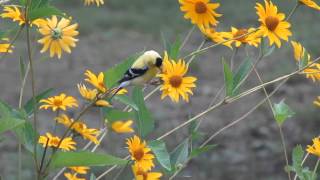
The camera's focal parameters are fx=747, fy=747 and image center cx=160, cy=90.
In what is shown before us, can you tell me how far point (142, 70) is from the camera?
122 cm

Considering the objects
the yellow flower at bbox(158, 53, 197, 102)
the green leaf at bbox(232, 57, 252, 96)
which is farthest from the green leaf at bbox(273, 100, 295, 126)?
the yellow flower at bbox(158, 53, 197, 102)

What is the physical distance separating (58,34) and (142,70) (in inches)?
10.7

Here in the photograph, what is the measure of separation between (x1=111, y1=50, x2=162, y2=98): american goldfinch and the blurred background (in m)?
1.77

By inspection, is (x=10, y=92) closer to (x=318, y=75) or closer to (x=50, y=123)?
(x=50, y=123)

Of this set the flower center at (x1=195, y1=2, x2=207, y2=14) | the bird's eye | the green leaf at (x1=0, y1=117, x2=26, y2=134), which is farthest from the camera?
the flower center at (x1=195, y1=2, x2=207, y2=14)

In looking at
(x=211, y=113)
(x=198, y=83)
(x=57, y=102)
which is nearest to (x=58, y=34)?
(x=57, y=102)

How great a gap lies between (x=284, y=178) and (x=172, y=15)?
11.7 feet

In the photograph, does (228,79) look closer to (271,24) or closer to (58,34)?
(271,24)

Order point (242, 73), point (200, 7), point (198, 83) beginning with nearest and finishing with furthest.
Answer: point (200, 7) → point (242, 73) → point (198, 83)

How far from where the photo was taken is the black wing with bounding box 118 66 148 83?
121cm

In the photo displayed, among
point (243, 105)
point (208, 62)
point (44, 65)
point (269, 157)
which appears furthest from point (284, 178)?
point (44, 65)

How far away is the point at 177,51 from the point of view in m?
1.42

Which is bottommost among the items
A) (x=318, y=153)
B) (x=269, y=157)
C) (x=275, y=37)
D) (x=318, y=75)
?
(x=269, y=157)

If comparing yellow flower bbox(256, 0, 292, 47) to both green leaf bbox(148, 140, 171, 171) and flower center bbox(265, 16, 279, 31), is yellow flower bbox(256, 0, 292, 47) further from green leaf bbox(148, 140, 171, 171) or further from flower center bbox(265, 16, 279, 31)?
green leaf bbox(148, 140, 171, 171)
